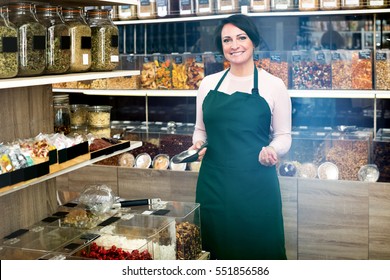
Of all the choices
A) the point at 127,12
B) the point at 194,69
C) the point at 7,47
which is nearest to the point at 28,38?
the point at 7,47

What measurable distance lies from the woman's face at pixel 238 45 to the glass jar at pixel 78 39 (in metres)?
0.84

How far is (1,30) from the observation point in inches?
71.2

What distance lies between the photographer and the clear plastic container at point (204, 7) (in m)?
3.87

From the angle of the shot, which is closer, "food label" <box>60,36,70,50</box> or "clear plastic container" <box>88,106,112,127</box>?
"food label" <box>60,36,70,50</box>

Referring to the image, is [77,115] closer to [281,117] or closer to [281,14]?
[281,117]

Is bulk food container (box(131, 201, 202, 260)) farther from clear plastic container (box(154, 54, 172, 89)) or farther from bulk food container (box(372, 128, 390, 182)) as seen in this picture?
clear plastic container (box(154, 54, 172, 89))

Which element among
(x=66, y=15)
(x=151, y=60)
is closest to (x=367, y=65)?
(x=151, y=60)

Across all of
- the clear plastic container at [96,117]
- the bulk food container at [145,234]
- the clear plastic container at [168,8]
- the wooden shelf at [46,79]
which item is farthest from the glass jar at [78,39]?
the clear plastic container at [168,8]

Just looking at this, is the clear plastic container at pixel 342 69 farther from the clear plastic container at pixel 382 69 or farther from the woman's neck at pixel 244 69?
the woman's neck at pixel 244 69

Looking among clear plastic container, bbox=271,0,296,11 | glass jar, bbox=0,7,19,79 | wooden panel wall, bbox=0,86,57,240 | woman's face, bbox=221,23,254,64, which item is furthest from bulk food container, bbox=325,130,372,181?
glass jar, bbox=0,7,19,79

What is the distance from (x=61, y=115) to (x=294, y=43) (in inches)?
80.9

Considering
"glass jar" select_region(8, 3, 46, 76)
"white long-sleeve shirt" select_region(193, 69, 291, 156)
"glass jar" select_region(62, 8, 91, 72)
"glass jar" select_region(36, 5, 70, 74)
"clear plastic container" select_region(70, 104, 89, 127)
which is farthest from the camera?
"white long-sleeve shirt" select_region(193, 69, 291, 156)

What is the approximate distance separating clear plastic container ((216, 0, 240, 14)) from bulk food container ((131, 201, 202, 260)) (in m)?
1.78

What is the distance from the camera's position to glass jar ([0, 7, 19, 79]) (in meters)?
1.81
